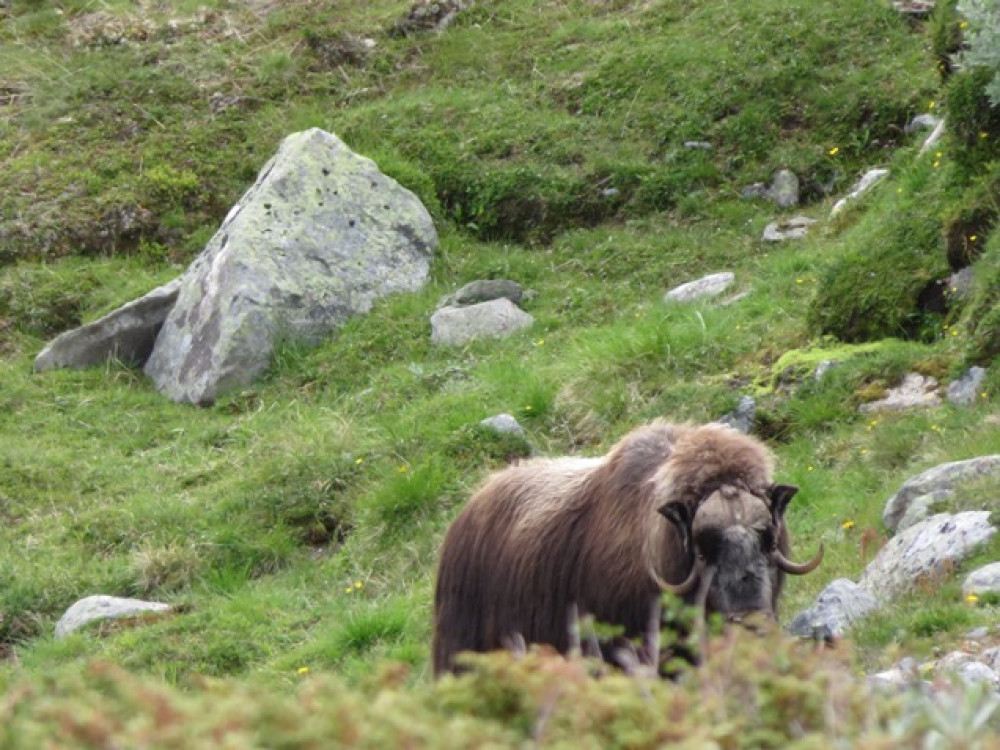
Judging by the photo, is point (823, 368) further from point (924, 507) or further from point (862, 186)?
point (862, 186)

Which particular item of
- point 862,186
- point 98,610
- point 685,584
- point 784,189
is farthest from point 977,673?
point 784,189

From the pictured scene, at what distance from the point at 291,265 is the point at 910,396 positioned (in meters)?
6.13

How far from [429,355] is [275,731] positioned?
10110 millimetres

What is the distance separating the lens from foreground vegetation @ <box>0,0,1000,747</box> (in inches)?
120

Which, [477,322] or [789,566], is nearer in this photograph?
[789,566]

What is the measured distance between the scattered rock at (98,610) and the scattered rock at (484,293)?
14.9 feet

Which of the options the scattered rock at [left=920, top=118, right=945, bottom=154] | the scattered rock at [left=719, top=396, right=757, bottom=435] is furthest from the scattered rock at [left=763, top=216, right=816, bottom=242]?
the scattered rock at [left=719, top=396, right=757, bottom=435]

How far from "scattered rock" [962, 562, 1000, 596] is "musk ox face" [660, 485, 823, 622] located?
69 centimetres

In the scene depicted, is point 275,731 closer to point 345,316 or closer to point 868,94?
point 345,316

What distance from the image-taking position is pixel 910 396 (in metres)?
9.24

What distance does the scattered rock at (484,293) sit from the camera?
43.9 ft

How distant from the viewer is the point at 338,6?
18344 millimetres

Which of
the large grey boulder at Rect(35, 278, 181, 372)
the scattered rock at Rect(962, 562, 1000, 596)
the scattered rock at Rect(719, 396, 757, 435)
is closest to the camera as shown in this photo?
the scattered rock at Rect(962, 562, 1000, 596)

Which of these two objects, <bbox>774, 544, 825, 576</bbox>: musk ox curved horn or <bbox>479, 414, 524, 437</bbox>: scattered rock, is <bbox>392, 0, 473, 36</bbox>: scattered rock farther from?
<bbox>774, 544, 825, 576</bbox>: musk ox curved horn
